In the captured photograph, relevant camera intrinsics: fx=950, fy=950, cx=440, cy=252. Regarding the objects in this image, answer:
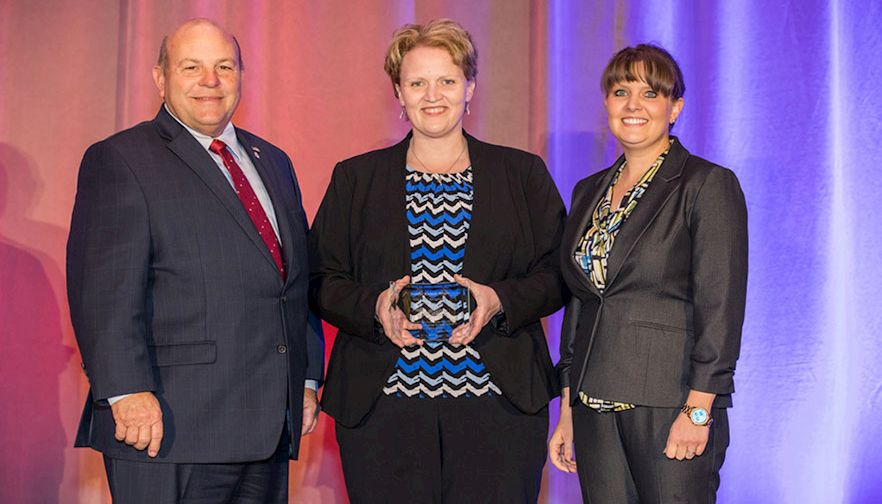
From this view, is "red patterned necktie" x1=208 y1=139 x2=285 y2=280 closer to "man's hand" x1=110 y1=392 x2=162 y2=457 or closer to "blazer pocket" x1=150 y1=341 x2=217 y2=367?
"blazer pocket" x1=150 y1=341 x2=217 y2=367

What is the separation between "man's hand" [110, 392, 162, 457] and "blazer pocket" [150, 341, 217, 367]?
4.0 inches

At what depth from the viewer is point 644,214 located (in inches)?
86.2

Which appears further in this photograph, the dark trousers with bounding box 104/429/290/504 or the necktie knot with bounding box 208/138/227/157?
the necktie knot with bounding box 208/138/227/157

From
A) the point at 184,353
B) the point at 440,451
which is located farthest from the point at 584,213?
the point at 184,353

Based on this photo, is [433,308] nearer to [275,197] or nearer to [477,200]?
[477,200]

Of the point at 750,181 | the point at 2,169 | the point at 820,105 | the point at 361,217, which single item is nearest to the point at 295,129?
the point at 2,169

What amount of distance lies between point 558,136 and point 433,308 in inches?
70.5

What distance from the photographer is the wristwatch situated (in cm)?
205

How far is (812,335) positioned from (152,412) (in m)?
2.62

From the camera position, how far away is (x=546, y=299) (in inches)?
92.2

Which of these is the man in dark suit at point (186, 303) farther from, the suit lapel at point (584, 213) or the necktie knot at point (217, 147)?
the suit lapel at point (584, 213)

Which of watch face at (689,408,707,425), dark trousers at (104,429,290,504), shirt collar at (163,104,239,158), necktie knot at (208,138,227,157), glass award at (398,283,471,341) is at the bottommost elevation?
dark trousers at (104,429,290,504)

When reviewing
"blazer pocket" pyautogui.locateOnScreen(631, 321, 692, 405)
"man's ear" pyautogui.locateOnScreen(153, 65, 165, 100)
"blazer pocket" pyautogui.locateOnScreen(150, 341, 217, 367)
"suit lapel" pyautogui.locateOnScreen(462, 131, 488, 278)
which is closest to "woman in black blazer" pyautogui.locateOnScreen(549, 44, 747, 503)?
"blazer pocket" pyautogui.locateOnScreen(631, 321, 692, 405)

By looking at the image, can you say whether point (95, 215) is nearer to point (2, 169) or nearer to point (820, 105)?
point (2, 169)
